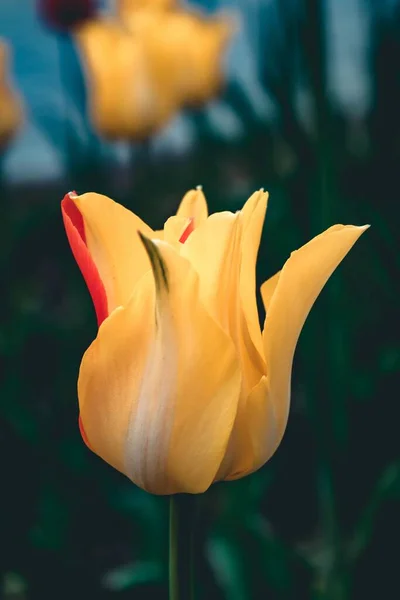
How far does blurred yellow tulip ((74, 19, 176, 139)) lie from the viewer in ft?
5.38

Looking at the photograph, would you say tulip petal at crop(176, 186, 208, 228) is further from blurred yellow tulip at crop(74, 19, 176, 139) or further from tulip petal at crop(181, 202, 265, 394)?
blurred yellow tulip at crop(74, 19, 176, 139)

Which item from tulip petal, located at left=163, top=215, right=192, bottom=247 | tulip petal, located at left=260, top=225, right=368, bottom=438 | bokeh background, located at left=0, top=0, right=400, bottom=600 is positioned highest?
tulip petal, located at left=163, top=215, right=192, bottom=247

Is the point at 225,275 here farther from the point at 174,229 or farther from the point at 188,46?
the point at 188,46

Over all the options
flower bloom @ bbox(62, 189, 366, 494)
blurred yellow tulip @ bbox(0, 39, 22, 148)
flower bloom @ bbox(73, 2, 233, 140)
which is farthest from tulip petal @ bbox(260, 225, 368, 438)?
blurred yellow tulip @ bbox(0, 39, 22, 148)

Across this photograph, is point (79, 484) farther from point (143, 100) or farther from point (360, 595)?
point (143, 100)

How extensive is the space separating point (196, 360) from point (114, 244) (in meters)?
0.09

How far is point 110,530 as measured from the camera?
1.31 metres

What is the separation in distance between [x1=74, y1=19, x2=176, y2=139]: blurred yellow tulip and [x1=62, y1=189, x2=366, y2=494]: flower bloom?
1.24m

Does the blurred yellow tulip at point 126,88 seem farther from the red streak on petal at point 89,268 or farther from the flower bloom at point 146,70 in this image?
the red streak on petal at point 89,268

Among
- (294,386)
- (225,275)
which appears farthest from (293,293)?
(294,386)

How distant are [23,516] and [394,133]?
0.66m

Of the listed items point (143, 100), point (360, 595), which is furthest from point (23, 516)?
point (143, 100)

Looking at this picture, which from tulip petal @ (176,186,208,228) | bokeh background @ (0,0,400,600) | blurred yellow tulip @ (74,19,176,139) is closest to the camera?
tulip petal @ (176,186,208,228)

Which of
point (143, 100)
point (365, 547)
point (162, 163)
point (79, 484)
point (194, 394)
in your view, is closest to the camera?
point (194, 394)
